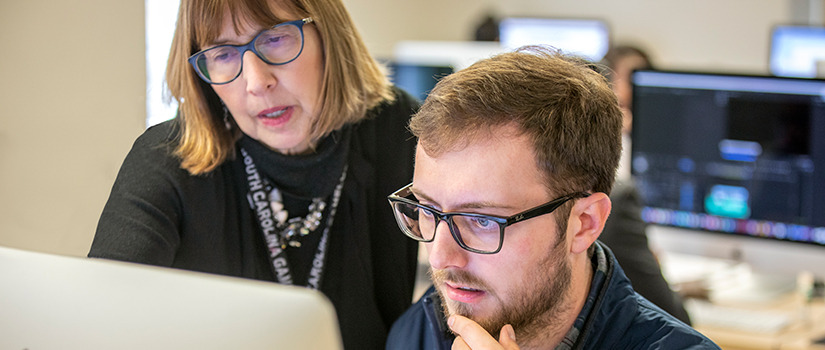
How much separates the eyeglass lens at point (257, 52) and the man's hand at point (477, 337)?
1.33 feet

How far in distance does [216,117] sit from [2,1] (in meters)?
0.29

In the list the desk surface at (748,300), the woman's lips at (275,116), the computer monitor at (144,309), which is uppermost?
the woman's lips at (275,116)

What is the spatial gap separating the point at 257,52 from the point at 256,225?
0.77 ft

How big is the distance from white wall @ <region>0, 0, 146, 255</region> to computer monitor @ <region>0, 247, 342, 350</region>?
0.23 metres

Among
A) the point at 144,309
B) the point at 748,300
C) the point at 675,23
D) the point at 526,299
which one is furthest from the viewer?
the point at 675,23

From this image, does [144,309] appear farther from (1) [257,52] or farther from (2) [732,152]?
(2) [732,152]

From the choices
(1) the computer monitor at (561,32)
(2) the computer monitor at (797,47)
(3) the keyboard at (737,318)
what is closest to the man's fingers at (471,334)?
(3) the keyboard at (737,318)

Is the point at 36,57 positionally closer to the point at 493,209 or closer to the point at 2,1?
the point at 2,1

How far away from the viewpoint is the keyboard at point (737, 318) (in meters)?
2.13

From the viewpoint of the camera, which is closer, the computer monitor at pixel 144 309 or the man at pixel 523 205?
the computer monitor at pixel 144 309

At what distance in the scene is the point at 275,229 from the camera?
1.09 metres

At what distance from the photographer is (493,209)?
1.00m

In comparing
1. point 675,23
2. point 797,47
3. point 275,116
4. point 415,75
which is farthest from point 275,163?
point 675,23

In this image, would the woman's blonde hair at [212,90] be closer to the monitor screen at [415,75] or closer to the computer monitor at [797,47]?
the monitor screen at [415,75]
